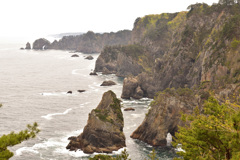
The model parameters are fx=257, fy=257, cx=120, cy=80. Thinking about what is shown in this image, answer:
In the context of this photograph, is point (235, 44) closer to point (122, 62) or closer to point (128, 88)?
point (128, 88)

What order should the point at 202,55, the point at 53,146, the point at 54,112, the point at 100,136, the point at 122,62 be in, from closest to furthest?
the point at 53,146
the point at 100,136
the point at 54,112
the point at 202,55
the point at 122,62

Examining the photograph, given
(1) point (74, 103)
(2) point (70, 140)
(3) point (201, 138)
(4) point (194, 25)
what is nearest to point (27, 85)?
(1) point (74, 103)

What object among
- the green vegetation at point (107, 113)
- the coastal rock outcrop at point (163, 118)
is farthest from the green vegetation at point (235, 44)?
the green vegetation at point (107, 113)

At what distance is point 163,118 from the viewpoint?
222 feet

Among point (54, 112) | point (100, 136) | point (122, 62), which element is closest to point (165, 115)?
point (100, 136)

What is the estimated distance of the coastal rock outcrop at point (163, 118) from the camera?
6662 cm

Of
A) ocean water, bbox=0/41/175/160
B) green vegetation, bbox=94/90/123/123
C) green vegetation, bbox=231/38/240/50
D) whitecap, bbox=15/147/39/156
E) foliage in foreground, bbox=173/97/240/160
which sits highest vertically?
green vegetation, bbox=231/38/240/50

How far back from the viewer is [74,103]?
102562 millimetres

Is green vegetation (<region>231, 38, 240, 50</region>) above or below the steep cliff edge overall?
above

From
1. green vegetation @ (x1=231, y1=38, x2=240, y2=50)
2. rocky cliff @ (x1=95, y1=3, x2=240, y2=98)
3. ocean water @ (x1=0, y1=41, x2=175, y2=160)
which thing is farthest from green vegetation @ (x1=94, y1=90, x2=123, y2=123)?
green vegetation @ (x1=231, y1=38, x2=240, y2=50)

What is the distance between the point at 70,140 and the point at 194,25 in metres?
92.1

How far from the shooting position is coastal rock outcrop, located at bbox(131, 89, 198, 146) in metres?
66.6

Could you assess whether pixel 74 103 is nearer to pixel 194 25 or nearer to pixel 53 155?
pixel 53 155

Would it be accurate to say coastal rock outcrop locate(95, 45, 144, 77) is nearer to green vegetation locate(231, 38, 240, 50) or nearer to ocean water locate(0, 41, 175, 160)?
ocean water locate(0, 41, 175, 160)
